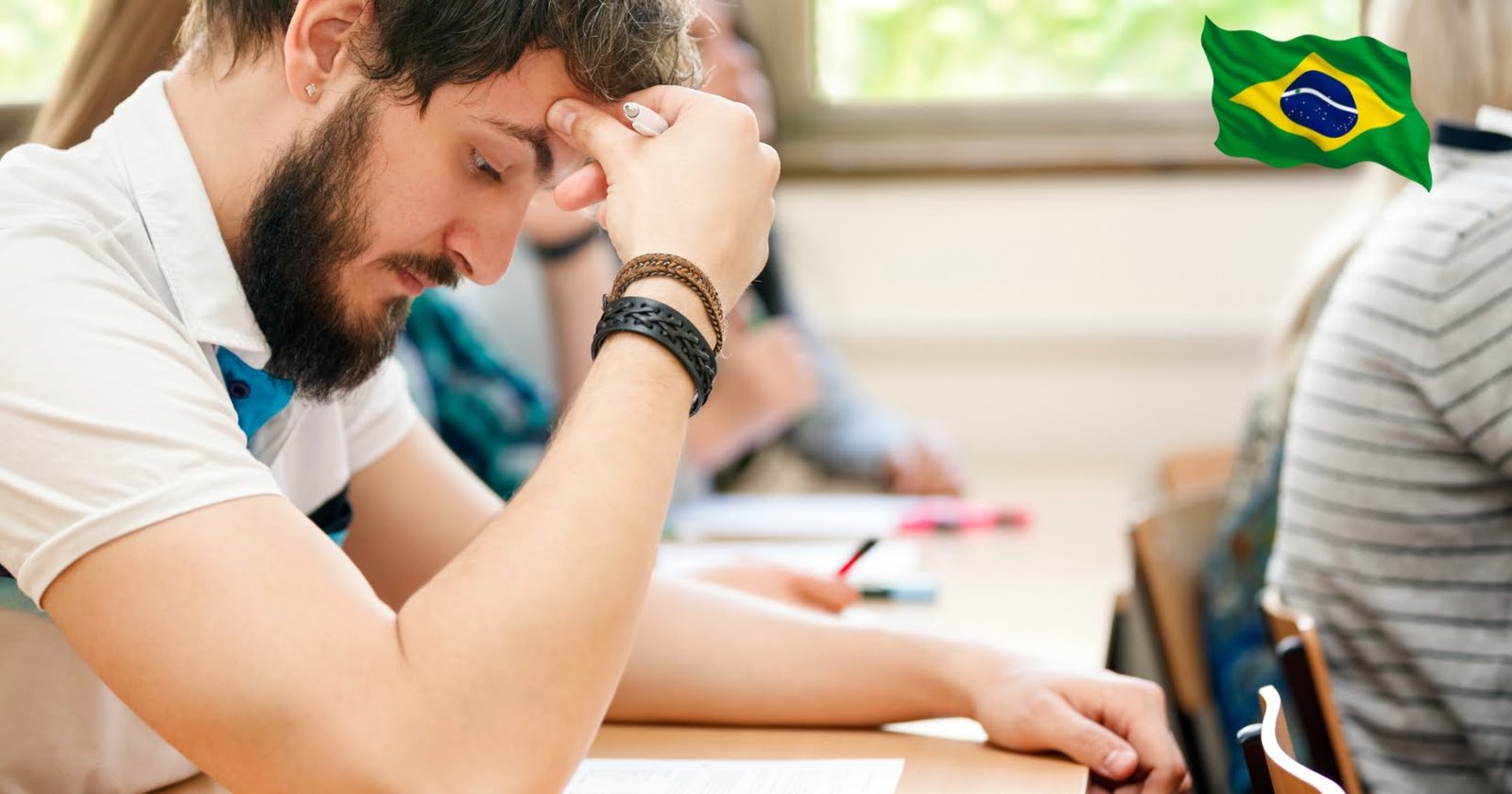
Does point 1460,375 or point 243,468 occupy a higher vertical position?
point 243,468

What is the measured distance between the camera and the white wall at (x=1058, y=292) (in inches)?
115

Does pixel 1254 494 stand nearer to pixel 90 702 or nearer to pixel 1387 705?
pixel 1387 705

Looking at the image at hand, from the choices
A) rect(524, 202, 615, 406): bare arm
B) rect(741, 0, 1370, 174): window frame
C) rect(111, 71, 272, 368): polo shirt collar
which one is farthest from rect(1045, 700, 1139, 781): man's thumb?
rect(741, 0, 1370, 174): window frame

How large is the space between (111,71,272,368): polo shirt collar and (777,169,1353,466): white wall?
2.11 meters

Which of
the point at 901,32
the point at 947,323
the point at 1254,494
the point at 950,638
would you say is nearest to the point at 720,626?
the point at 950,638

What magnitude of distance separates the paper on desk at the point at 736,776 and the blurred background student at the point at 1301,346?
648 mm

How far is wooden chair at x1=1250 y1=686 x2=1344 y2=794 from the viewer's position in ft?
2.69

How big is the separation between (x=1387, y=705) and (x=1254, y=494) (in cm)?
37

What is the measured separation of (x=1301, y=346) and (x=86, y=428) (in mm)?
1423

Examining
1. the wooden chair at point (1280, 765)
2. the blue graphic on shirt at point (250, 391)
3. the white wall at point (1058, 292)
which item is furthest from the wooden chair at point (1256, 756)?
the white wall at point (1058, 292)

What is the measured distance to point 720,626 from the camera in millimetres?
1215

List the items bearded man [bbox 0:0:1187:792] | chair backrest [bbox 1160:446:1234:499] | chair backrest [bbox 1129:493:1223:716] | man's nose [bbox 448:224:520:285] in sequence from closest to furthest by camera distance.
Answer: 1. bearded man [bbox 0:0:1187:792]
2. man's nose [bbox 448:224:520:285]
3. chair backrest [bbox 1129:493:1223:716]
4. chair backrest [bbox 1160:446:1234:499]

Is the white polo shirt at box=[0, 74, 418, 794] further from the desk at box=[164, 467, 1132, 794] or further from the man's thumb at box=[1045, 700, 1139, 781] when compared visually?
the man's thumb at box=[1045, 700, 1139, 781]

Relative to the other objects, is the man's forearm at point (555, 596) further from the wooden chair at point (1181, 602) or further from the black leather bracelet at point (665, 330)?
the wooden chair at point (1181, 602)
